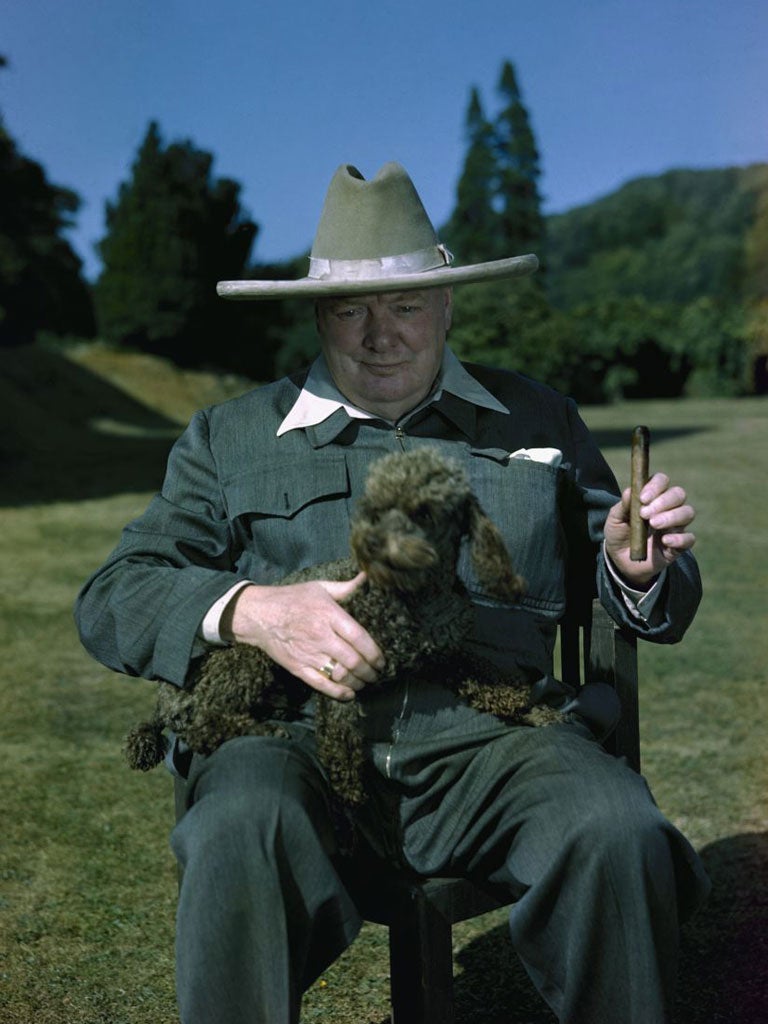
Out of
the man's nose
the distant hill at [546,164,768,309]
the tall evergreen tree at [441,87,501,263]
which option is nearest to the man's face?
the man's nose

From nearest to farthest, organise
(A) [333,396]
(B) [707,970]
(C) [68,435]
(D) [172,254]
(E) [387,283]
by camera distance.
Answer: (E) [387,283]
(A) [333,396]
(B) [707,970]
(C) [68,435]
(D) [172,254]

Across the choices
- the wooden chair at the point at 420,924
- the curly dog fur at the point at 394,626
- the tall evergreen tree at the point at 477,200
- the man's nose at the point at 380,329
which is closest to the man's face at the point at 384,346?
the man's nose at the point at 380,329

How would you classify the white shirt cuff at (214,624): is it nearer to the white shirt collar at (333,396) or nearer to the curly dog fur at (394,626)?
the curly dog fur at (394,626)

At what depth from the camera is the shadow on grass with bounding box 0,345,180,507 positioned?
19.2 meters

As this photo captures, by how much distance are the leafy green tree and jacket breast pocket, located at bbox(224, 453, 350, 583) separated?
15250mm

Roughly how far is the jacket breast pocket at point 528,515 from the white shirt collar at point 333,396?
7.6 inches

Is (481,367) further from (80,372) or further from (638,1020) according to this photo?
(80,372)

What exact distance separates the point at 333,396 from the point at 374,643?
0.87 m

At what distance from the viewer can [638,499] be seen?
2.85m

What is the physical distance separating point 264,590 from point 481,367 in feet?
3.40

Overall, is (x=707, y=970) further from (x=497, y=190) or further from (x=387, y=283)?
(x=497, y=190)

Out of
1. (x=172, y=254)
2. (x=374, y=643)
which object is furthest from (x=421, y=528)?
(x=172, y=254)

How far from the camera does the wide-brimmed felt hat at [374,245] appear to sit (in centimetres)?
319

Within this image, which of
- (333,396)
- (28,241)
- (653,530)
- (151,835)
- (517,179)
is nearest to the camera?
(653,530)
